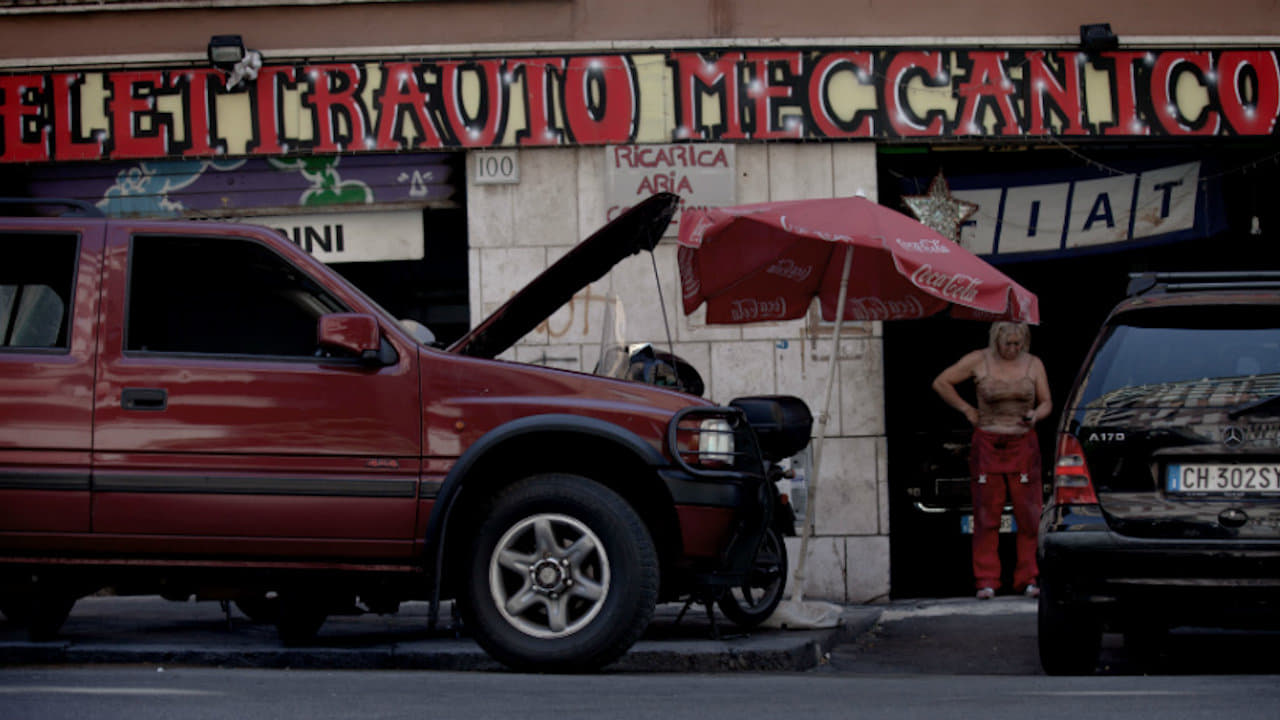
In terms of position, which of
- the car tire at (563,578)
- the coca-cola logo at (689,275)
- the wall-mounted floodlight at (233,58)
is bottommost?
the car tire at (563,578)

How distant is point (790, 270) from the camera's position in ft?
29.4

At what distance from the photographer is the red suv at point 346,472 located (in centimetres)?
581

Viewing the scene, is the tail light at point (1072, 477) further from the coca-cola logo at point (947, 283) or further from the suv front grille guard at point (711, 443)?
Result: the coca-cola logo at point (947, 283)

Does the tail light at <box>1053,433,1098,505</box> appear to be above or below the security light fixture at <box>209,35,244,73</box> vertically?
below

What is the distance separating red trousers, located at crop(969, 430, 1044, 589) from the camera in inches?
407

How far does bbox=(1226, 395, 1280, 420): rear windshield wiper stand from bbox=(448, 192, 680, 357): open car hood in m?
2.55

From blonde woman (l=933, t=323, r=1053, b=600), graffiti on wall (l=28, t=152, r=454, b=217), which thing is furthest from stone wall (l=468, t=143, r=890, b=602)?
blonde woman (l=933, t=323, r=1053, b=600)

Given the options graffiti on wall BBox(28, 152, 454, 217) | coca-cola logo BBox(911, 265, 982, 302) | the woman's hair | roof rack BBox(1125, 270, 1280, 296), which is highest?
graffiti on wall BBox(28, 152, 454, 217)

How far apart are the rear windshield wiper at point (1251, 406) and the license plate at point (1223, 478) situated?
20 cm

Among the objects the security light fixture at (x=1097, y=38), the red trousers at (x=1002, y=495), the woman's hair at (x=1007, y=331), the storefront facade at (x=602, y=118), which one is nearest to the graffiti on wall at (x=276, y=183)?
the storefront facade at (x=602, y=118)

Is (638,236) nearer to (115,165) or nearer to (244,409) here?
(244,409)

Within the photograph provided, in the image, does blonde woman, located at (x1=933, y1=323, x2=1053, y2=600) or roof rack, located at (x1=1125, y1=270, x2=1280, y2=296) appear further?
blonde woman, located at (x1=933, y1=323, x2=1053, y2=600)

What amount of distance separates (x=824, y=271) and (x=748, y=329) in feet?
6.60

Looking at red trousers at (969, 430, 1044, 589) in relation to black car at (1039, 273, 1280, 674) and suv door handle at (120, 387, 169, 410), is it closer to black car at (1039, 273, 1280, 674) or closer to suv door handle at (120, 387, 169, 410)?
black car at (1039, 273, 1280, 674)
